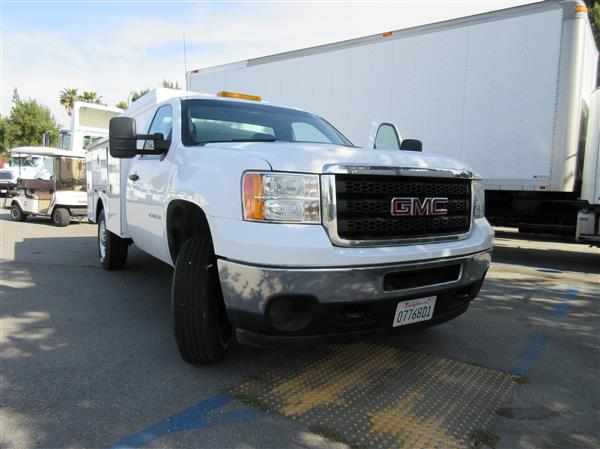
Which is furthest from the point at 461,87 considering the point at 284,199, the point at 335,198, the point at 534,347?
the point at 284,199

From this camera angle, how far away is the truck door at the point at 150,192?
3797 mm

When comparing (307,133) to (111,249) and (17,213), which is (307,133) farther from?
(17,213)

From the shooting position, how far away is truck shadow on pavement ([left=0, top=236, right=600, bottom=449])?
2475 millimetres

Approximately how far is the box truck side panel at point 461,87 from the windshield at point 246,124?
3924 millimetres

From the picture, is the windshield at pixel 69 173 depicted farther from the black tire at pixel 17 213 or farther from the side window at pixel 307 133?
the side window at pixel 307 133

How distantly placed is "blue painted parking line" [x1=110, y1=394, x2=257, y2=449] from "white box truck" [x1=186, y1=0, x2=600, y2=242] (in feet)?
15.9

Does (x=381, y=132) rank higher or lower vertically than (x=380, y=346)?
higher

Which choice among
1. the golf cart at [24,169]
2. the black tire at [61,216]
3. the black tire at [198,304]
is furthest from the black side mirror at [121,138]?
the golf cart at [24,169]

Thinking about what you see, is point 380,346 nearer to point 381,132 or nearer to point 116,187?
point 381,132

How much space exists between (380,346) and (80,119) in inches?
494

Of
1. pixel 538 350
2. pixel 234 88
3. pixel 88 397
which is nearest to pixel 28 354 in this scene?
pixel 88 397

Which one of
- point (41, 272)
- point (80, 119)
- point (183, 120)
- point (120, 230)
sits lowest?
point (41, 272)

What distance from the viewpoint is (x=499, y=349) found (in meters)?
3.72

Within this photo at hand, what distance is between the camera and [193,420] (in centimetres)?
254
